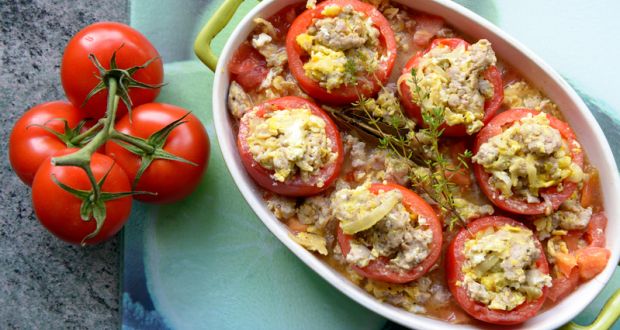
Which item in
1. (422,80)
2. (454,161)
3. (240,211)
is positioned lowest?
(240,211)

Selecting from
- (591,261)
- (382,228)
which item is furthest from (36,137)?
(591,261)

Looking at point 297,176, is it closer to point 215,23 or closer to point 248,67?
point 248,67

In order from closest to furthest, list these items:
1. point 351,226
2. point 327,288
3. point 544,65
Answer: point 351,226
point 544,65
point 327,288

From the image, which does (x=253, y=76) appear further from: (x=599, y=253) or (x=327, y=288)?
(x=599, y=253)

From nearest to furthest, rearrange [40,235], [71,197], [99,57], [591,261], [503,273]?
[503,273]
[591,261]
[71,197]
[99,57]
[40,235]

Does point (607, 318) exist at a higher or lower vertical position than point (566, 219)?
lower

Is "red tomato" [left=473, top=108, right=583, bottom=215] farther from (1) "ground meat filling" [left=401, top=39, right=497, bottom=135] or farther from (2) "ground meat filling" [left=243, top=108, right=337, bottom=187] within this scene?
(2) "ground meat filling" [left=243, top=108, right=337, bottom=187]

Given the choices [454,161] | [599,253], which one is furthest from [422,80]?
[599,253]
